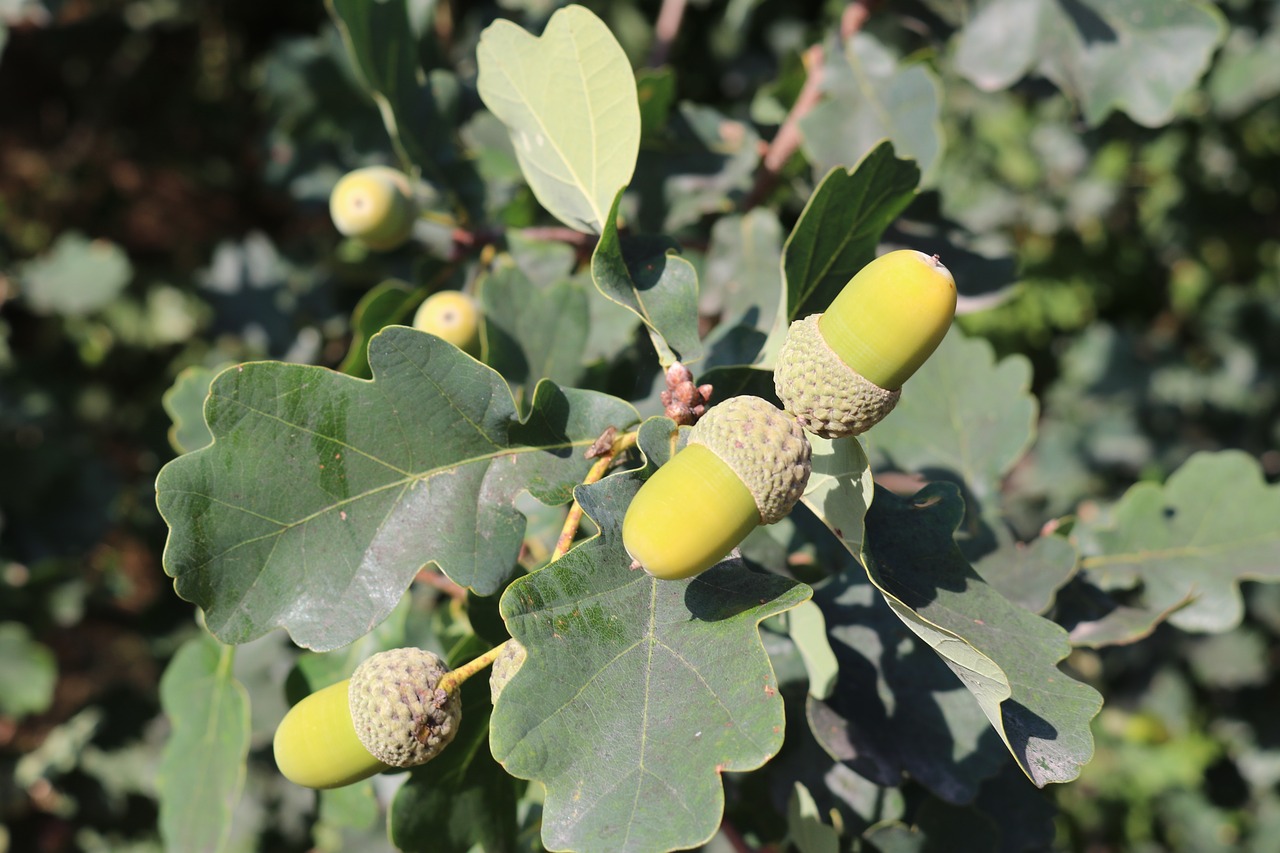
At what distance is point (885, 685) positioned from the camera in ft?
3.98

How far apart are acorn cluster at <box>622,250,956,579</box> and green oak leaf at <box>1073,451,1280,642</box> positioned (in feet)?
2.59

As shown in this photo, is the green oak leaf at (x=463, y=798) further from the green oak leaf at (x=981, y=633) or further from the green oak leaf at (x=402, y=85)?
the green oak leaf at (x=402, y=85)

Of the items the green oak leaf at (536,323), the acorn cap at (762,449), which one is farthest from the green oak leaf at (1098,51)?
the acorn cap at (762,449)

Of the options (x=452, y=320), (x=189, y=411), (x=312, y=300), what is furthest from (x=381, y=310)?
(x=312, y=300)

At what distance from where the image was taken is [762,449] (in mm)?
828

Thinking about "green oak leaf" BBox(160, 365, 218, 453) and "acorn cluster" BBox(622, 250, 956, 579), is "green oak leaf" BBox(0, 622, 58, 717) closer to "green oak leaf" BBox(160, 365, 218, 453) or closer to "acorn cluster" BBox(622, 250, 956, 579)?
"green oak leaf" BBox(160, 365, 218, 453)

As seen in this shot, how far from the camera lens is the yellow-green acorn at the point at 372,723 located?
3.07ft

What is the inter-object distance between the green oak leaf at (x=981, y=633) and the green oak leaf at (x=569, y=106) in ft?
1.54

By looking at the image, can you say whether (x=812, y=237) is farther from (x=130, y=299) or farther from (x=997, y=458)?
(x=130, y=299)

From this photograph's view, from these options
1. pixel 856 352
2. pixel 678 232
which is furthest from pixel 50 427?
pixel 856 352

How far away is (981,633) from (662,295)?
18.8 inches

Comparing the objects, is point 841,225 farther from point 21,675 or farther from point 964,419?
point 21,675

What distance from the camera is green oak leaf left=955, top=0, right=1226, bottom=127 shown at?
1.58m

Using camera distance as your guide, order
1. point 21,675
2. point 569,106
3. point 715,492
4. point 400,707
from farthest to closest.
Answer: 1. point 21,675
2. point 569,106
3. point 400,707
4. point 715,492
